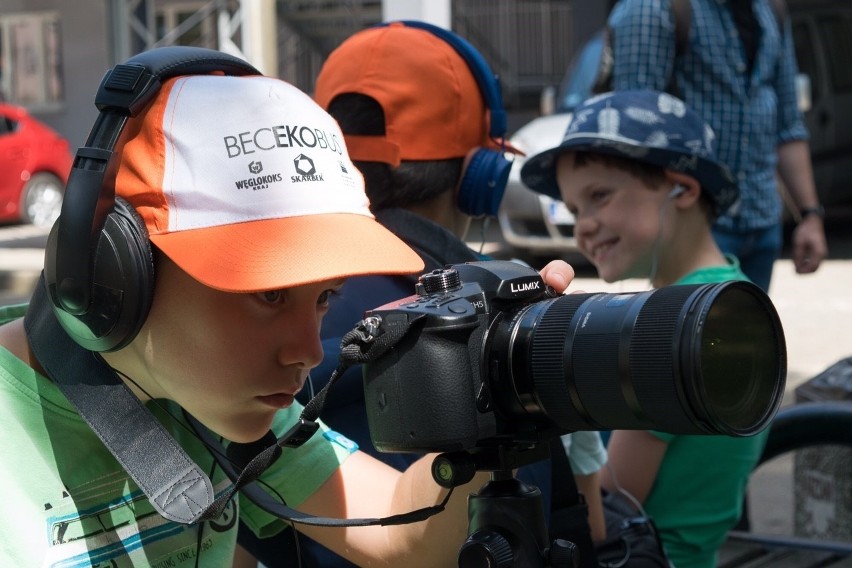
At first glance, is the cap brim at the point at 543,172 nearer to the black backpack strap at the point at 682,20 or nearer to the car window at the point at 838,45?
the black backpack strap at the point at 682,20

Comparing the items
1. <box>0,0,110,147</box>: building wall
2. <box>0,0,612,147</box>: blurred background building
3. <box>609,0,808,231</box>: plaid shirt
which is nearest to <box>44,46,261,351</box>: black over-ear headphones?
<box>609,0,808,231</box>: plaid shirt

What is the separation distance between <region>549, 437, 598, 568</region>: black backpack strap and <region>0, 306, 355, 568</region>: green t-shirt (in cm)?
56

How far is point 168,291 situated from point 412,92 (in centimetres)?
106

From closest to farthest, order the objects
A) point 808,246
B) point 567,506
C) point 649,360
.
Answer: point 649,360
point 567,506
point 808,246

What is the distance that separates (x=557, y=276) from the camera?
1655mm

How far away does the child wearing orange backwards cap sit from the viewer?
1390 mm

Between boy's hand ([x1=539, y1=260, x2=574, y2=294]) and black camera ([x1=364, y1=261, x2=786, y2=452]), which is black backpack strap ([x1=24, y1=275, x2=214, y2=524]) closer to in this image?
black camera ([x1=364, y1=261, x2=786, y2=452])

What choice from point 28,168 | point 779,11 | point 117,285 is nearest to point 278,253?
point 117,285

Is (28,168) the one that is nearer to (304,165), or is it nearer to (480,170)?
(480,170)

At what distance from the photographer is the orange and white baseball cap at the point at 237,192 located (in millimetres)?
1402

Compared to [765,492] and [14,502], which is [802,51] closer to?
[765,492]

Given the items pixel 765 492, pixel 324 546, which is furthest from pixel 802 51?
pixel 324 546

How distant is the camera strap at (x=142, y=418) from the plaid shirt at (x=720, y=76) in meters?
2.40

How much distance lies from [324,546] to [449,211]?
0.76 meters
